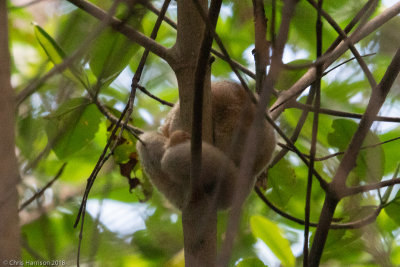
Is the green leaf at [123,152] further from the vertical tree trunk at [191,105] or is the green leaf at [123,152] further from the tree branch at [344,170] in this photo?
the tree branch at [344,170]

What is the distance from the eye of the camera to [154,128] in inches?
137

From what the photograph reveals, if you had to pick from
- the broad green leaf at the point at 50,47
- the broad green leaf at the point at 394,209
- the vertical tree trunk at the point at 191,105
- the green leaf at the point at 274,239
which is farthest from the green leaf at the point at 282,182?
the broad green leaf at the point at 50,47

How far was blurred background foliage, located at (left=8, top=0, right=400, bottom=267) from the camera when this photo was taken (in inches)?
82.9

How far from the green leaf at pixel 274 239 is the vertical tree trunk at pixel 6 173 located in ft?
5.10

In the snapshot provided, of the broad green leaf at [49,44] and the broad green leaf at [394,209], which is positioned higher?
the broad green leaf at [49,44]

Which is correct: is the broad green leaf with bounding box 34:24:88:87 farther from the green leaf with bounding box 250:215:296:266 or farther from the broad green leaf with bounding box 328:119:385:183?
the broad green leaf with bounding box 328:119:385:183

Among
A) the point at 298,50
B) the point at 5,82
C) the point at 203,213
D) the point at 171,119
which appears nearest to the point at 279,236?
the point at 203,213

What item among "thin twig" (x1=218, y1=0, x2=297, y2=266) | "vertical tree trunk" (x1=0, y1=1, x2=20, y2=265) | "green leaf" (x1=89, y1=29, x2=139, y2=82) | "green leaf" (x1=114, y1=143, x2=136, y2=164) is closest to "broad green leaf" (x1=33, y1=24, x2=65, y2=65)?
"green leaf" (x1=89, y1=29, x2=139, y2=82)

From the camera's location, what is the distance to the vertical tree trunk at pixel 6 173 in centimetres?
121

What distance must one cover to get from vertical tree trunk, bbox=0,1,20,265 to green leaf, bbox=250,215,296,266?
1554 millimetres

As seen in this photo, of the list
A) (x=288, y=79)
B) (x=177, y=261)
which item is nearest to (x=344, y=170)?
(x=288, y=79)

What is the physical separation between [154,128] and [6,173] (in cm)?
225

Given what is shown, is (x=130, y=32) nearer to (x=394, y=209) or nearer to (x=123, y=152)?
(x=123, y=152)

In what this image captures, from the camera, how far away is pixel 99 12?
77.5 inches
